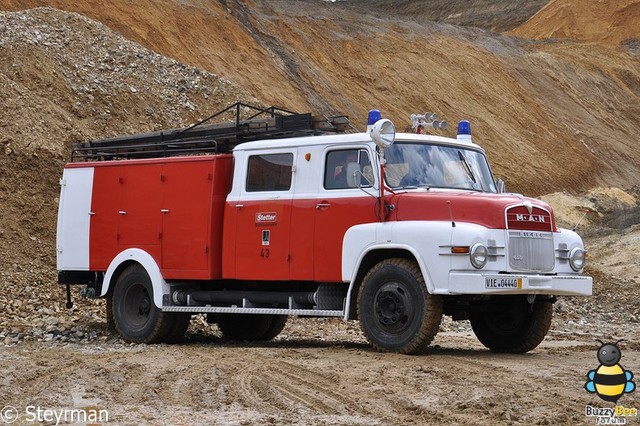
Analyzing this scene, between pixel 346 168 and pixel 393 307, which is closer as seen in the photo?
pixel 393 307

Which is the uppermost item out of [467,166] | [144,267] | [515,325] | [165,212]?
[467,166]

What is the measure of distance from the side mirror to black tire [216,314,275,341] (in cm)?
462

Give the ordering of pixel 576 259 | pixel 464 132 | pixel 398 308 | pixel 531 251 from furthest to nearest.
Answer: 1. pixel 464 132
2. pixel 576 259
3. pixel 531 251
4. pixel 398 308

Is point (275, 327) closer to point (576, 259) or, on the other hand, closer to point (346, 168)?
point (346, 168)

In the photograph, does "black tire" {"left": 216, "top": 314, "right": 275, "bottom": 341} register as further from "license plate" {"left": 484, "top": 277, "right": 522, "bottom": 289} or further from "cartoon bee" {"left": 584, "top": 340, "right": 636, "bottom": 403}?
"cartoon bee" {"left": 584, "top": 340, "right": 636, "bottom": 403}

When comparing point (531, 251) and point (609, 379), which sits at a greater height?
point (531, 251)

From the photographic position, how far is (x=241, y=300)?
1473 cm

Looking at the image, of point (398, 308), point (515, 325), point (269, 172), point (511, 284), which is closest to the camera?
point (511, 284)

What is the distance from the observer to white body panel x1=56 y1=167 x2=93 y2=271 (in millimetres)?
16609

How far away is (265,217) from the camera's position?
47.0 ft

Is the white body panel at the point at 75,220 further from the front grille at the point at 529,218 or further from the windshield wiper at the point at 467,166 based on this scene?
the front grille at the point at 529,218

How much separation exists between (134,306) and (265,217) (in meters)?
2.92

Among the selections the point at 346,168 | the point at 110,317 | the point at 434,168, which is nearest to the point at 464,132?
the point at 434,168

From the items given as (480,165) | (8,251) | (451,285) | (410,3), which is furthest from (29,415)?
(410,3)
